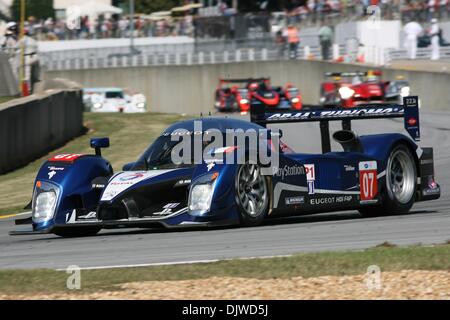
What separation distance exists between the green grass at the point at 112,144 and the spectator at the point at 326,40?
55.0ft

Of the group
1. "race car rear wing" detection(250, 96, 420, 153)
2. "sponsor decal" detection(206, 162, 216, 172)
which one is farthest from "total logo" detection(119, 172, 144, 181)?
"race car rear wing" detection(250, 96, 420, 153)

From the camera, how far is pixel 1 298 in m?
7.25

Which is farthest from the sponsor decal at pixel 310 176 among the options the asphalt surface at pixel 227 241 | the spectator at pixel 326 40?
the spectator at pixel 326 40

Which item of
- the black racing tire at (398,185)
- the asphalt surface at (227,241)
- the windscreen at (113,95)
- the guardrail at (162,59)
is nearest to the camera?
the asphalt surface at (227,241)

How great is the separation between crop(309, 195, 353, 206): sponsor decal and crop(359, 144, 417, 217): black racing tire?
50 centimetres

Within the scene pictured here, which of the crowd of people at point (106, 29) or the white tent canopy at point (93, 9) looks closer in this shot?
the crowd of people at point (106, 29)

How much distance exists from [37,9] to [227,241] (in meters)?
56.0

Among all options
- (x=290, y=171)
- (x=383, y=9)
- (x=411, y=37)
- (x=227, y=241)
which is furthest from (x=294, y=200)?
(x=383, y=9)

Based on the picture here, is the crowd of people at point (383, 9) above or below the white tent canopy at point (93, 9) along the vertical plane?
above

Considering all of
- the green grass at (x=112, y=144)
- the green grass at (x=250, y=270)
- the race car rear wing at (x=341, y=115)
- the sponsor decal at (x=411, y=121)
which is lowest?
the green grass at (x=112, y=144)

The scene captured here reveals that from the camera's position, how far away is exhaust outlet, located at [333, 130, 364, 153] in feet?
39.2

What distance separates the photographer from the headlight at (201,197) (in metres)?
10.3

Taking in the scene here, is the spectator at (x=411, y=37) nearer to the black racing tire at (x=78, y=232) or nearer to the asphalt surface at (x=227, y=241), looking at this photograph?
the asphalt surface at (x=227, y=241)
